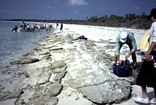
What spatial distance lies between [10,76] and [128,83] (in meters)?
3.84

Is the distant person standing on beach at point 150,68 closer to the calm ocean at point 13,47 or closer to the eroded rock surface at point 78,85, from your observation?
the eroded rock surface at point 78,85

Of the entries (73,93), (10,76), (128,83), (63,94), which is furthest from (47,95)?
(10,76)

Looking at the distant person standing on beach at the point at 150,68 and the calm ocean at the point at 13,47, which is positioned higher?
the distant person standing on beach at the point at 150,68

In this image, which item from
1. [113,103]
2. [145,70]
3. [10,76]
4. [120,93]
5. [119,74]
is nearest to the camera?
[145,70]

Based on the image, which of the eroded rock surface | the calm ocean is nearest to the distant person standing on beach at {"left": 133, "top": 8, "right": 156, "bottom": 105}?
the eroded rock surface

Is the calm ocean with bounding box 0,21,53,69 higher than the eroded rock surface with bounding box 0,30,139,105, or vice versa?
the eroded rock surface with bounding box 0,30,139,105

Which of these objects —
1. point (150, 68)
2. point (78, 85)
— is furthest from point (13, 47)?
point (150, 68)

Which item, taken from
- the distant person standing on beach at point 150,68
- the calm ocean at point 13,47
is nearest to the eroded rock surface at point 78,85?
the distant person standing on beach at point 150,68

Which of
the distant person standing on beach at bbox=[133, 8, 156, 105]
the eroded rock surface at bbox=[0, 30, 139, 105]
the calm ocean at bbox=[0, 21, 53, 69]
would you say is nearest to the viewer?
the distant person standing on beach at bbox=[133, 8, 156, 105]

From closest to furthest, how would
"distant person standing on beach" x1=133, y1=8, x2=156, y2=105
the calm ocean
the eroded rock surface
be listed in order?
"distant person standing on beach" x1=133, y1=8, x2=156, y2=105, the eroded rock surface, the calm ocean

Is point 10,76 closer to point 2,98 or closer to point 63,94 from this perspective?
point 2,98

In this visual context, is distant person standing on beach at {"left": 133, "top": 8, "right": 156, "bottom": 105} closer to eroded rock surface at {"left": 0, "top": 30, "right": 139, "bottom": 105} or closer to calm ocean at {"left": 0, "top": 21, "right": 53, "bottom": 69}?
eroded rock surface at {"left": 0, "top": 30, "right": 139, "bottom": 105}

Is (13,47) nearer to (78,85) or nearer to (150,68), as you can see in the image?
(78,85)

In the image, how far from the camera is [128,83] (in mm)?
3598
